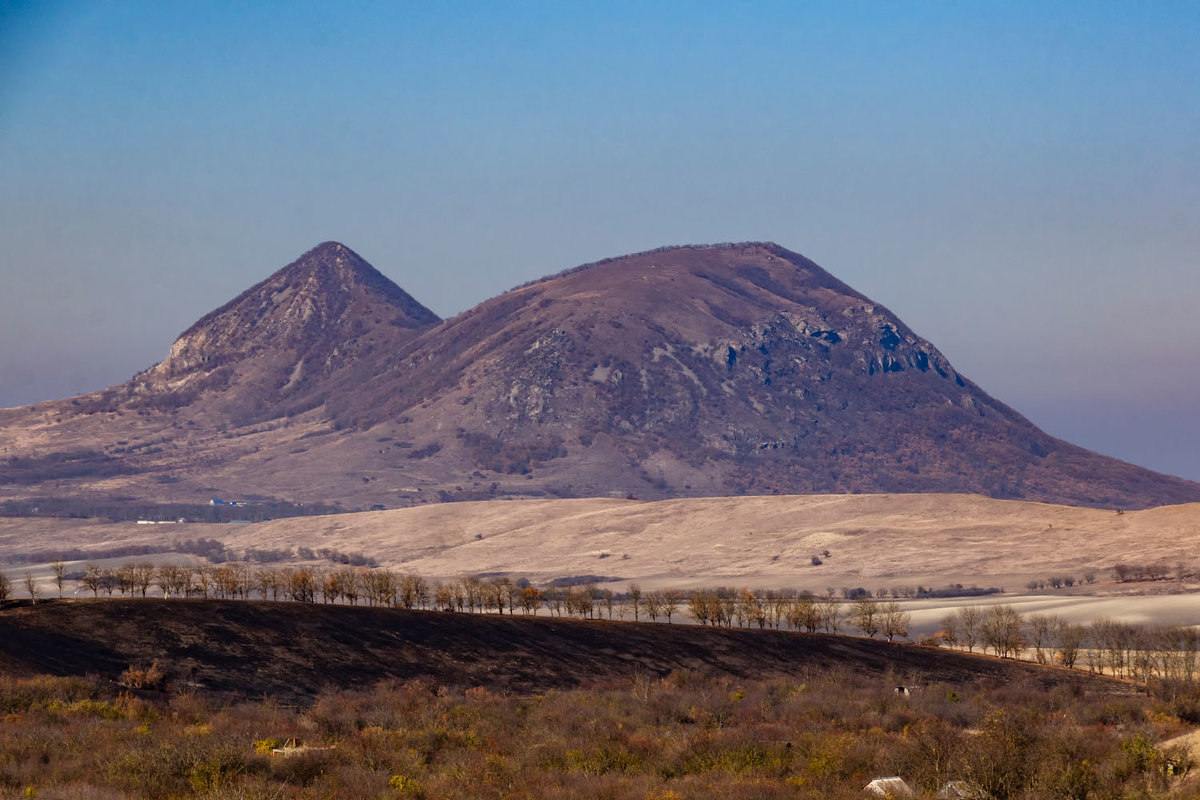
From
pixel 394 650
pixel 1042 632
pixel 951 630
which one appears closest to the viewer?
pixel 394 650

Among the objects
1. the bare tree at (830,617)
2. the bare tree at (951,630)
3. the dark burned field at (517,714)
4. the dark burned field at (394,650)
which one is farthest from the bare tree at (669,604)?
the bare tree at (951,630)

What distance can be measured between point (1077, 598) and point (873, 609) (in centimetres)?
6973

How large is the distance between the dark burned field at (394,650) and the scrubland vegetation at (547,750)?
15984 mm

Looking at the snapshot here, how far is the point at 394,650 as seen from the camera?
92375 mm

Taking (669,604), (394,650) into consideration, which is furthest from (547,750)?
(669,604)

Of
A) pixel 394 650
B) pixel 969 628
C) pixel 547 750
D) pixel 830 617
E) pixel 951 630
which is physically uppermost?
pixel 394 650

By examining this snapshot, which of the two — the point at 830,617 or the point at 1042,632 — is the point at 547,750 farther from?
the point at 1042,632

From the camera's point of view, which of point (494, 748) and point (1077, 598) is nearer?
point (494, 748)

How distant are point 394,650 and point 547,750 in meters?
50.1

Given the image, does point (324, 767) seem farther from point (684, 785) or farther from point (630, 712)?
point (630, 712)

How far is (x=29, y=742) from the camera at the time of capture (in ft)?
135

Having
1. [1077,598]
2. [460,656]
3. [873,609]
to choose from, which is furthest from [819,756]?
[1077,598]

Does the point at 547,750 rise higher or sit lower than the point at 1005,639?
higher

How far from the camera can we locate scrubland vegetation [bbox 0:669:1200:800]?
36.3m
